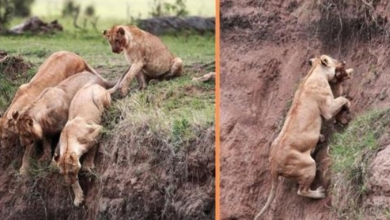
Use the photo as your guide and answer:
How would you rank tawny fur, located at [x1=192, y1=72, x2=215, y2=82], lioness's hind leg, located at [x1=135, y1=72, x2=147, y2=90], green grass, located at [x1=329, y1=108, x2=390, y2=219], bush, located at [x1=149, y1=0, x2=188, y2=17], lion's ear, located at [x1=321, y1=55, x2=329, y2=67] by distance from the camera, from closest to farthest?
green grass, located at [x1=329, y1=108, x2=390, y2=219] < lion's ear, located at [x1=321, y1=55, x2=329, y2=67] < tawny fur, located at [x1=192, y1=72, x2=215, y2=82] < lioness's hind leg, located at [x1=135, y1=72, x2=147, y2=90] < bush, located at [x1=149, y1=0, x2=188, y2=17]

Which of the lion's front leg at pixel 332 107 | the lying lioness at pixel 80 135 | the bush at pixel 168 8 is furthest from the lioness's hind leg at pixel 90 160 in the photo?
the lion's front leg at pixel 332 107

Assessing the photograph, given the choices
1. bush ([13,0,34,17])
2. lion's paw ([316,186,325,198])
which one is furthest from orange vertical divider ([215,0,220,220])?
bush ([13,0,34,17])

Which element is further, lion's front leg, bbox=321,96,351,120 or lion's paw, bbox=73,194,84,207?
lion's paw, bbox=73,194,84,207

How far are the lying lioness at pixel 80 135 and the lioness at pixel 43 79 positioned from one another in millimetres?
232

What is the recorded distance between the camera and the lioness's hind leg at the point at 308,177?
5223mm

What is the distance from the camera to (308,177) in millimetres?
5223

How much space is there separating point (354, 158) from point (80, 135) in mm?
1375

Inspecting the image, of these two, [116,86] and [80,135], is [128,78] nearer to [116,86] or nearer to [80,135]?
[116,86]

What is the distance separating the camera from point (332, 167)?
5211 millimetres

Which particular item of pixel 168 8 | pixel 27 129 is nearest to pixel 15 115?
pixel 27 129

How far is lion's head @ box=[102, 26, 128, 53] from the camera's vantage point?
18.8 ft

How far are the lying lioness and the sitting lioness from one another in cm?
92

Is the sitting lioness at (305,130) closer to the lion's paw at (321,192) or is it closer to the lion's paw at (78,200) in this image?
the lion's paw at (321,192)

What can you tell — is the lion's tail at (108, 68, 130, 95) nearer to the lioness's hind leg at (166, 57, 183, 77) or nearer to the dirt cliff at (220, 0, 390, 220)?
the lioness's hind leg at (166, 57, 183, 77)
